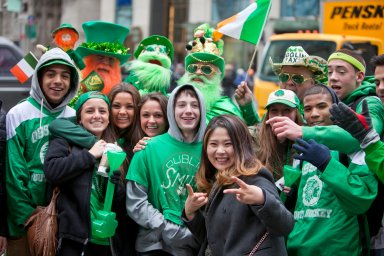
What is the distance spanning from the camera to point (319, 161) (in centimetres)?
399

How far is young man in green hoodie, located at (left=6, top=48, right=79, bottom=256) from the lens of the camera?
15.3ft

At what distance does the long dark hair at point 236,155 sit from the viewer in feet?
13.1

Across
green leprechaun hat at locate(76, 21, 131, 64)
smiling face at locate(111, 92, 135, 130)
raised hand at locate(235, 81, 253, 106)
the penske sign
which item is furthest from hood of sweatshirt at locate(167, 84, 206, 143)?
the penske sign

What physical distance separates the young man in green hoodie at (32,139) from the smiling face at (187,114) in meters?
0.84

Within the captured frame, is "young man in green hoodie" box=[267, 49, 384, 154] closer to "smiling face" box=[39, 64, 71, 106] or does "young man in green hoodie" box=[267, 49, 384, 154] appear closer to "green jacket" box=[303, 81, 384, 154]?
"green jacket" box=[303, 81, 384, 154]

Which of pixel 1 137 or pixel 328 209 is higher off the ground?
pixel 1 137

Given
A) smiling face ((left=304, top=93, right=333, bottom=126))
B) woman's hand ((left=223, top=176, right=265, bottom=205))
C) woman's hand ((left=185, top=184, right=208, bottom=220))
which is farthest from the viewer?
smiling face ((left=304, top=93, right=333, bottom=126))

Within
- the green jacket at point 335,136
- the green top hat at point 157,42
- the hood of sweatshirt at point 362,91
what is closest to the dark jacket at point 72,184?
the green jacket at point 335,136

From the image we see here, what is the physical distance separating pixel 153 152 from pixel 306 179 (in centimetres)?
103

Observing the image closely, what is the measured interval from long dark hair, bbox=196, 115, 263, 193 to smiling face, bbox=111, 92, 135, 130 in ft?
3.61

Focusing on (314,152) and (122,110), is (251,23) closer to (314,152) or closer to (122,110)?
(122,110)

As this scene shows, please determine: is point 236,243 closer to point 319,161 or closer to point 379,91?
point 319,161

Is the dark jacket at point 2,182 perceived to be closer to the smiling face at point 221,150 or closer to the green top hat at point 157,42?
the smiling face at point 221,150

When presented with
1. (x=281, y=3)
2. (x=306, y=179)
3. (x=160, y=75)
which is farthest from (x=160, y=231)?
(x=281, y=3)
